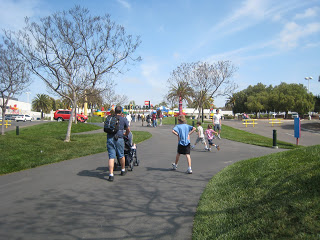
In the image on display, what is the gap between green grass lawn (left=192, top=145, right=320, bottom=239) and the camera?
3.11 metres

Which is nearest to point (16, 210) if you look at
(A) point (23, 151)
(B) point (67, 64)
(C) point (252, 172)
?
(C) point (252, 172)

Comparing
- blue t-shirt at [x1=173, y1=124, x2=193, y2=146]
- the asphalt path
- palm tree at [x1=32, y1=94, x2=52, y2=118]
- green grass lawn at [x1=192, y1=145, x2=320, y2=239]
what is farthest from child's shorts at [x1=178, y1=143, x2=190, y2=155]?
palm tree at [x1=32, y1=94, x2=52, y2=118]

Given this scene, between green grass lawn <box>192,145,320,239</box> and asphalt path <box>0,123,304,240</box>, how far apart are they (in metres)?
0.30

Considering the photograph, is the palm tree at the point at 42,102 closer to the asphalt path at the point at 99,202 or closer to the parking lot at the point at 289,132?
the parking lot at the point at 289,132

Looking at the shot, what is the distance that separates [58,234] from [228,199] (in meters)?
2.69

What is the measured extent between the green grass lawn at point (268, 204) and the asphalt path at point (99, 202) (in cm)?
30

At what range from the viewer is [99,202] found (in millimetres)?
4926

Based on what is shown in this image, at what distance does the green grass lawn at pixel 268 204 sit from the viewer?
10.2 ft

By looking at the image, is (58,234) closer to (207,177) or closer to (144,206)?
(144,206)

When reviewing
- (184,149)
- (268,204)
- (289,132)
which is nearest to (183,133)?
(184,149)

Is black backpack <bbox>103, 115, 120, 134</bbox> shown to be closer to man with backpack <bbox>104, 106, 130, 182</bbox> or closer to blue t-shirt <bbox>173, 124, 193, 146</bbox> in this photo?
man with backpack <bbox>104, 106, 130, 182</bbox>

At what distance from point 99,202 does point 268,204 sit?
2.81m

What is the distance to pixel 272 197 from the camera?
4.02 meters

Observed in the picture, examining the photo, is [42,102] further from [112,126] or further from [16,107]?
[112,126]
